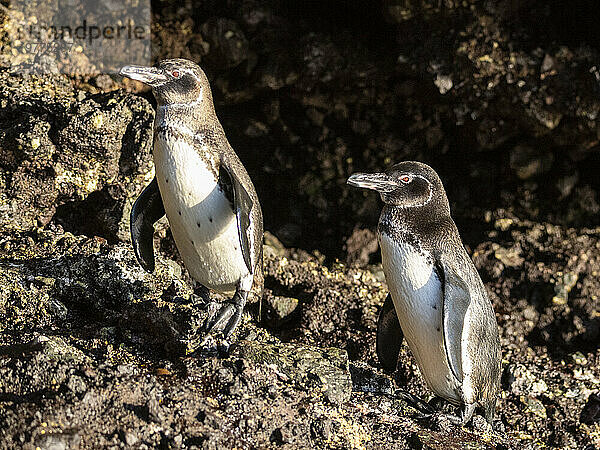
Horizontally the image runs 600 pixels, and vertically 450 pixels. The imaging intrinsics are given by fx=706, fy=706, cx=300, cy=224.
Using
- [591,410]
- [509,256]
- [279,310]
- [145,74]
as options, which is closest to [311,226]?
[279,310]

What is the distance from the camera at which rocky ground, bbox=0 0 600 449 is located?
219 centimetres

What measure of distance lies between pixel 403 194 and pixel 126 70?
3.54ft

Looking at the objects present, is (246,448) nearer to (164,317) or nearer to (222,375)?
(222,375)

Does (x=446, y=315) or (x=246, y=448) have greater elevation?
(x=446, y=315)

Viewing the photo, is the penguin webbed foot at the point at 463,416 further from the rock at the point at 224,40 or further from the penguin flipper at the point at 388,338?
the rock at the point at 224,40

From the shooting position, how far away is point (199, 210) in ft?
8.28

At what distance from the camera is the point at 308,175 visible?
435 centimetres

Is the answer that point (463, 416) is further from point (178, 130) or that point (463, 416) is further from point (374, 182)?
point (178, 130)

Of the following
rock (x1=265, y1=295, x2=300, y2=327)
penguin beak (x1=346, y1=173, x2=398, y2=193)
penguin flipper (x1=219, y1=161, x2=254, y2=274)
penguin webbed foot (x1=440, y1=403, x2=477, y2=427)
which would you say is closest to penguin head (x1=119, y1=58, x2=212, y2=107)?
Answer: penguin flipper (x1=219, y1=161, x2=254, y2=274)

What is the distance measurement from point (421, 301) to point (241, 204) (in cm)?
75

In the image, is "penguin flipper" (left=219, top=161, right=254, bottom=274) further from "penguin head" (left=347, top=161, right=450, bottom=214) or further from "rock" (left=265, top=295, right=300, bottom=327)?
"rock" (left=265, top=295, right=300, bottom=327)

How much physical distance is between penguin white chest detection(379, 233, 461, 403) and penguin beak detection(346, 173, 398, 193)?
0.18m

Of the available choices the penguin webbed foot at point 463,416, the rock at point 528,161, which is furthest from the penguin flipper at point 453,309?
the rock at point 528,161

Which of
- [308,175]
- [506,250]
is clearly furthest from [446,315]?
[308,175]
